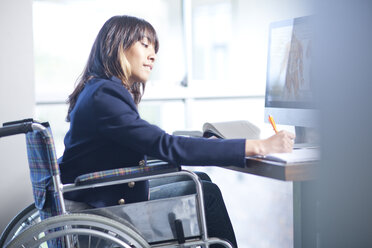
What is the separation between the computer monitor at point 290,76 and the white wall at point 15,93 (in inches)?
44.9

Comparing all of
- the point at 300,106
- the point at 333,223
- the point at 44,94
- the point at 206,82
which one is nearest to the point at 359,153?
the point at 333,223

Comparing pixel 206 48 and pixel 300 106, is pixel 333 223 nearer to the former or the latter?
pixel 300 106

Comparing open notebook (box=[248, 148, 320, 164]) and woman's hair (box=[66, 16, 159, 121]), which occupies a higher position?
woman's hair (box=[66, 16, 159, 121])

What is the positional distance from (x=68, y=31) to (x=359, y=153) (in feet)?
7.69

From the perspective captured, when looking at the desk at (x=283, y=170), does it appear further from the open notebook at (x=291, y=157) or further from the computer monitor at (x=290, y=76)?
the computer monitor at (x=290, y=76)

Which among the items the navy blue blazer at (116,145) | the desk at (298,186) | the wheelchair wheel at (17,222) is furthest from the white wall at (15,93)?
the desk at (298,186)

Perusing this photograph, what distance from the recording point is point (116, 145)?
1.27m

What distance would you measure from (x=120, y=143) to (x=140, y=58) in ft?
1.10

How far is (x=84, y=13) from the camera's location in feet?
8.69

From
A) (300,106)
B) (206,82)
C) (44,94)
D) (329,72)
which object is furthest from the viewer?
(206,82)

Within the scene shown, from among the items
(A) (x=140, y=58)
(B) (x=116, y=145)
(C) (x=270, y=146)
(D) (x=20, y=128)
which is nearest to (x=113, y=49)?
(A) (x=140, y=58)

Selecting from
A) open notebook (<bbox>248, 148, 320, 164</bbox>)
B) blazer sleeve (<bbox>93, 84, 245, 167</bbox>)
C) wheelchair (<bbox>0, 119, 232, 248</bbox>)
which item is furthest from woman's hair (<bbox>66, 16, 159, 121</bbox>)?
open notebook (<bbox>248, 148, 320, 164</bbox>)

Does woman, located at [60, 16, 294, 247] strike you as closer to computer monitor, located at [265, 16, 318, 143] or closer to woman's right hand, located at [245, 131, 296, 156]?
woman's right hand, located at [245, 131, 296, 156]

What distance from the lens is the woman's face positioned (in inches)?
56.9
